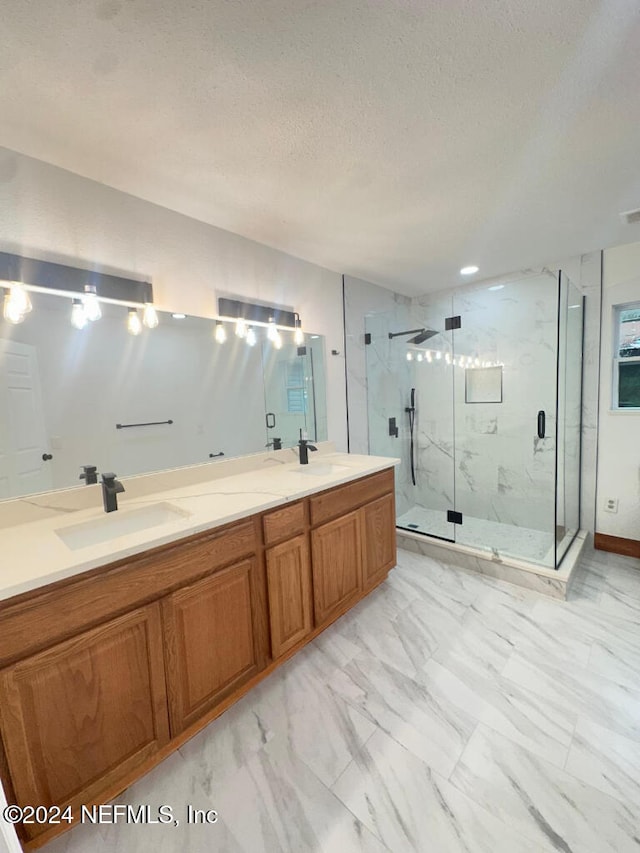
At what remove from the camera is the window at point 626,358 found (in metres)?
2.73

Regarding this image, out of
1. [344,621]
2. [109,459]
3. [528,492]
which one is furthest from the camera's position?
[528,492]

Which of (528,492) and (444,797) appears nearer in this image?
(444,797)

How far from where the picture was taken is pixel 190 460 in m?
1.99

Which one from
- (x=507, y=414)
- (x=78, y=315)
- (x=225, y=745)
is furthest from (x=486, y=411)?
(x=78, y=315)

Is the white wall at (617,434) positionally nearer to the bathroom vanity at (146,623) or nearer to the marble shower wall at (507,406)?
the marble shower wall at (507,406)

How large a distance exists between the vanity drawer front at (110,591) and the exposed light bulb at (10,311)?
111 centimetres

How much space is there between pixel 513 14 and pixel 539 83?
0.29 metres

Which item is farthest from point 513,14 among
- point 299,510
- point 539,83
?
point 299,510

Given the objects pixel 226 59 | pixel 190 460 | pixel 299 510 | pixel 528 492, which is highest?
pixel 226 59

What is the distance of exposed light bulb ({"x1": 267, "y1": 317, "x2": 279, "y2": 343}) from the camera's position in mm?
2378

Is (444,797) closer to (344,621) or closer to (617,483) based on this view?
(344,621)

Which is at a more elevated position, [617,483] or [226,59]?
[226,59]

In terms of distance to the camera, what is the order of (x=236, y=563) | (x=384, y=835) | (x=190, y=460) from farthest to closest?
1. (x=190, y=460)
2. (x=236, y=563)
3. (x=384, y=835)

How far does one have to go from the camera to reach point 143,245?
1789 millimetres
